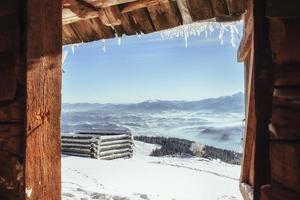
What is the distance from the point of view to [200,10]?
99.5 inches

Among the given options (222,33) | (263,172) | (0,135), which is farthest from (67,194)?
(263,172)

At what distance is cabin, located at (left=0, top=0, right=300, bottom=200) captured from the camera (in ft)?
4.30

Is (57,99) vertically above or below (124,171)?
above

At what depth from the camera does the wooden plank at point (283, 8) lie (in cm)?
130

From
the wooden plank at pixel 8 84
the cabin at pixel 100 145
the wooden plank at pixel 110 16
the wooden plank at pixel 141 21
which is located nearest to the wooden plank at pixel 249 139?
the wooden plank at pixel 141 21

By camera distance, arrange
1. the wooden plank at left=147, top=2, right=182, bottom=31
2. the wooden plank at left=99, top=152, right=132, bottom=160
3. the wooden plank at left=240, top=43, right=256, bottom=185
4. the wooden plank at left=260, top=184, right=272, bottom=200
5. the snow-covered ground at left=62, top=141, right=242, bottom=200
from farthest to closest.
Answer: the wooden plank at left=99, top=152, right=132, bottom=160 < the snow-covered ground at left=62, top=141, right=242, bottom=200 < the wooden plank at left=147, top=2, right=182, bottom=31 < the wooden plank at left=240, top=43, right=256, bottom=185 < the wooden plank at left=260, top=184, right=272, bottom=200

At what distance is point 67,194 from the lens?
7516mm

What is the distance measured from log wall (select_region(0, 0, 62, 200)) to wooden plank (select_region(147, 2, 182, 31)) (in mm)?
915

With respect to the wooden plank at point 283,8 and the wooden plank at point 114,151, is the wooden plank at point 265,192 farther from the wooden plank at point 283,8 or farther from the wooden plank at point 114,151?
the wooden plank at point 114,151

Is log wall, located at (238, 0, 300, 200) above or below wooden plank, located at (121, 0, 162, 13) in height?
below

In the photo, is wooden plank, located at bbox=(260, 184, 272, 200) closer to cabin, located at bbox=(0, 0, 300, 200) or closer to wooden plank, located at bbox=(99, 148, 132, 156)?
cabin, located at bbox=(0, 0, 300, 200)

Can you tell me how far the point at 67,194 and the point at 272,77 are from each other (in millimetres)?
6826

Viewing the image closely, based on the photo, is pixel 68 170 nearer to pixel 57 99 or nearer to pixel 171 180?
pixel 171 180

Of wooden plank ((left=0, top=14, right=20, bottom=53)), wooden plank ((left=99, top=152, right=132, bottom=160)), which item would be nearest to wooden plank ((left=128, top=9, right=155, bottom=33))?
wooden plank ((left=0, top=14, right=20, bottom=53))
